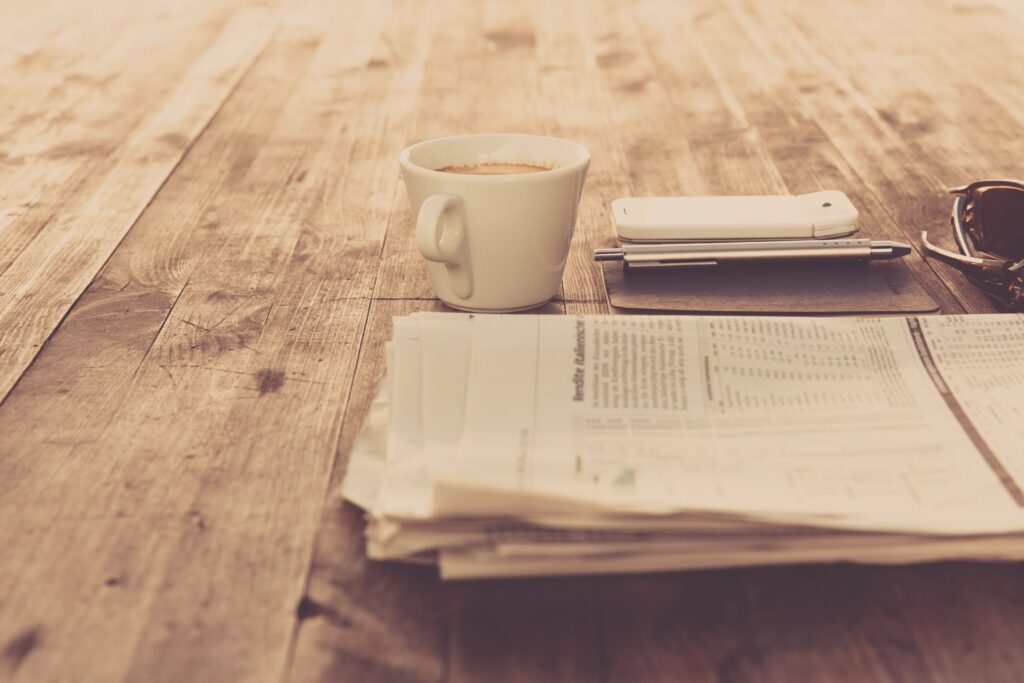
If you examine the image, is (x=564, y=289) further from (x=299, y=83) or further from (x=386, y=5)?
(x=386, y=5)

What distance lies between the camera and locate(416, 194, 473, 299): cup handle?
59cm

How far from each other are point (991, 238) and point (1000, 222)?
0.04ft

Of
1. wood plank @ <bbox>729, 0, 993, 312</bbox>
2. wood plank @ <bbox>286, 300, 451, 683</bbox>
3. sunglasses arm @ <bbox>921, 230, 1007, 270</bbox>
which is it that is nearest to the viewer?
wood plank @ <bbox>286, 300, 451, 683</bbox>

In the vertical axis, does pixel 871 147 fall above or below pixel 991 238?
below

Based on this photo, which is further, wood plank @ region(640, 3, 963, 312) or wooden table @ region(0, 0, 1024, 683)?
wood plank @ region(640, 3, 963, 312)

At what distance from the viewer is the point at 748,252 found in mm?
676

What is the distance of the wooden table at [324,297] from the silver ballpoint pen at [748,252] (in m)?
0.04

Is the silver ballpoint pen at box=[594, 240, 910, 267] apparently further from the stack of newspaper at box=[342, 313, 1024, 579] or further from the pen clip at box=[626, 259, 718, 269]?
the stack of newspaper at box=[342, 313, 1024, 579]

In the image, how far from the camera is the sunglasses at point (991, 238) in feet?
2.06

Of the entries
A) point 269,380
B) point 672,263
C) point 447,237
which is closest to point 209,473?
point 269,380

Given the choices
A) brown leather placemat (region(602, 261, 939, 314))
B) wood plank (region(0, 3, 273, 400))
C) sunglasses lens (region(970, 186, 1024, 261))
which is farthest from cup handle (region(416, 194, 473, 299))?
sunglasses lens (region(970, 186, 1024, 261))

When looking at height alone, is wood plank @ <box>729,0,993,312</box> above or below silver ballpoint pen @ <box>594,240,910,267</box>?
below

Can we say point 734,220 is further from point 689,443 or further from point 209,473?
point 209,473

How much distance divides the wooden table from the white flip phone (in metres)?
0.05
